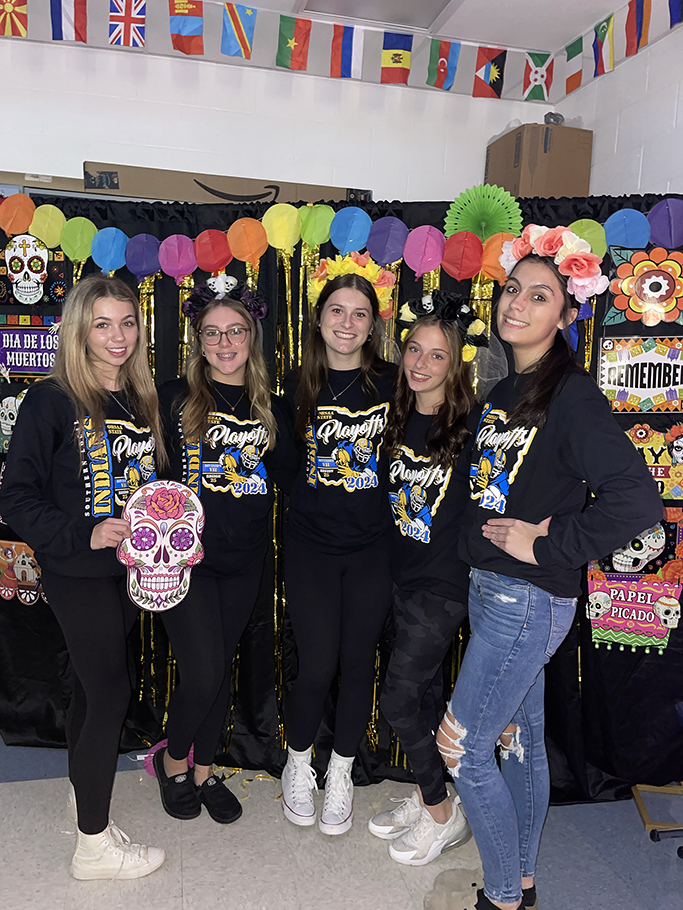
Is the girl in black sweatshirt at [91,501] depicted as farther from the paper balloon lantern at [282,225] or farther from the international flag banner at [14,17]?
Result: the international flag banner at [14,17]

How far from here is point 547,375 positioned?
144cm

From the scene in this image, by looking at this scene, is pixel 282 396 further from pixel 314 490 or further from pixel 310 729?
pixel 310 729

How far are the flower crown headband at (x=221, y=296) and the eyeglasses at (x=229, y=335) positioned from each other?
0.08 m

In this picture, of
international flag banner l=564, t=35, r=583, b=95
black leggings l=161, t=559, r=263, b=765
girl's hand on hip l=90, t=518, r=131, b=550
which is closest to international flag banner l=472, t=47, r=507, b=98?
international flag banner l=564, t=35, r=583, b=95

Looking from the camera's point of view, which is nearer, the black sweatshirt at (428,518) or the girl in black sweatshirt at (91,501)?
the girl in black sweatshirt at (91,501)

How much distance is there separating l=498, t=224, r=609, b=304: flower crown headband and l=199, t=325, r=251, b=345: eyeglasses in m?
0.83

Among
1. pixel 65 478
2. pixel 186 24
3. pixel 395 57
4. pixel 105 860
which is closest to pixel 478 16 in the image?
pixel 395 57

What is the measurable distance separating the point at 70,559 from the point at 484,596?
102 cm

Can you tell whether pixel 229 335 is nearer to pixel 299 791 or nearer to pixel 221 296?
pixel 221 296

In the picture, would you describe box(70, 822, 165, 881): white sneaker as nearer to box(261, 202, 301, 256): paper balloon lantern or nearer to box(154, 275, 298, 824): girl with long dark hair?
box(154, 275, 298, 824): girl with long dark hair

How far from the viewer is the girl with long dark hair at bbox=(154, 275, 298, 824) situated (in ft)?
6.14

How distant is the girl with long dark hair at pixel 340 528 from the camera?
189 cm

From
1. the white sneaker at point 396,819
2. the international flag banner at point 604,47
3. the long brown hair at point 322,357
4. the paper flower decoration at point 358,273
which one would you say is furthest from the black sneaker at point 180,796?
the international flag banner at point 604,47

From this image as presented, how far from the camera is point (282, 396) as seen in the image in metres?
2.13
